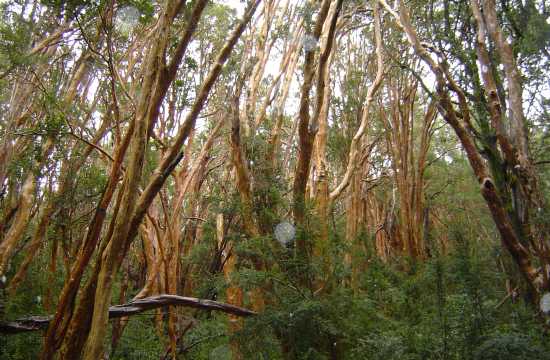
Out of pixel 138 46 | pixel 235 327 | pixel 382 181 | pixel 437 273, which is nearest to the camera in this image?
pixel 437 273

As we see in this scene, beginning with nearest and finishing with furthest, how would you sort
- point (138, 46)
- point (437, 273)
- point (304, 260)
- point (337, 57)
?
point (437, 273) < point (304, 260) < point (138, 46) < point (337, 57)

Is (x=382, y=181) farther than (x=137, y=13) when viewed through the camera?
Yes

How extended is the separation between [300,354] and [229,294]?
197 centimetres

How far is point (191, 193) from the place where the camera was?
9.22 m

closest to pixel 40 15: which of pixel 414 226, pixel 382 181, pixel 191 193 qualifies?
pixel 191 193

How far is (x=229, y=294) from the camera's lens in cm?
606

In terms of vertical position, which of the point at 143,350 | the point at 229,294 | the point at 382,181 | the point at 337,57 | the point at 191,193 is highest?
the point at 337,57

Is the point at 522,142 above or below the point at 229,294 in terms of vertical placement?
above

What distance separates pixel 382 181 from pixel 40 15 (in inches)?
411

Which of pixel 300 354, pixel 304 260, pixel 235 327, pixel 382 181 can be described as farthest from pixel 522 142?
pixel 382 181

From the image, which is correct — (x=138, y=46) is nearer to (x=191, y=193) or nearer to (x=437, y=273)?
(x=191, y=193)

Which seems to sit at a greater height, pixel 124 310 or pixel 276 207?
pixel 276 207

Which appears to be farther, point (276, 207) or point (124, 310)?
point (276, 207)

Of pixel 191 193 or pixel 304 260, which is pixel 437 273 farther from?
pixel 191 193
